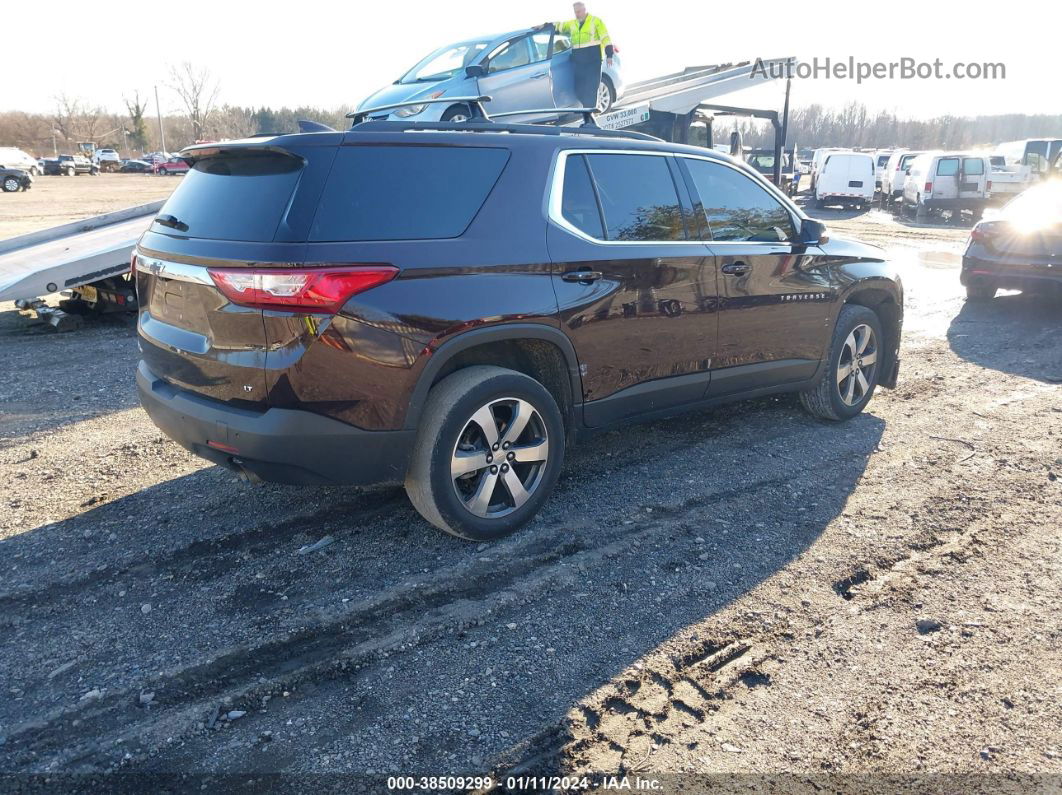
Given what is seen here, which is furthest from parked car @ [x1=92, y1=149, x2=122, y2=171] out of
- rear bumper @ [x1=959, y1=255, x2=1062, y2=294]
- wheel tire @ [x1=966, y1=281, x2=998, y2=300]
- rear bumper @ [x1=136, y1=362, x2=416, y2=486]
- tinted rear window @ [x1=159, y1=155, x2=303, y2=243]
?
rear bumper @ [x1=136, y1=362, x2=416, y2=486]

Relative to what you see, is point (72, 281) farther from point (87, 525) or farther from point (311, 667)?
point (311, 667)

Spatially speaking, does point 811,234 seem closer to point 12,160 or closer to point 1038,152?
point 1038,152

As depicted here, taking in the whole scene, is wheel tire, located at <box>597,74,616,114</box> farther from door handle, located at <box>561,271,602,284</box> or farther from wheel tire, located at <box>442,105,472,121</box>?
door handle, located at <box>561,271,602,284</box>

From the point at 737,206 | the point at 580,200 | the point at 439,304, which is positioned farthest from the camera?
the point at 737,206

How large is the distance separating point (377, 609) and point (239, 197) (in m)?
1.86

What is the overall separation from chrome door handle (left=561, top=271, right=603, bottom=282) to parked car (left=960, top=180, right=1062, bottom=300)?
7.62 metres

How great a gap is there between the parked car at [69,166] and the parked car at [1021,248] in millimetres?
61123

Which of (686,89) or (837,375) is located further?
(686,89)

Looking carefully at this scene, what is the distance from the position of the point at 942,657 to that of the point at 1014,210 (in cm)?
858

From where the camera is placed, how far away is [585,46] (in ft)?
36.0

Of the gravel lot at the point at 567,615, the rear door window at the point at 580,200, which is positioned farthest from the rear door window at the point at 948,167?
the rear door window at the point at 580,200

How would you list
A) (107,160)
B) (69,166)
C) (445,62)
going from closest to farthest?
(445,62)
(69,166)
(107,160)

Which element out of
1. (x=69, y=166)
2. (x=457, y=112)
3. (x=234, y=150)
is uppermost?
(x=69, y=166)

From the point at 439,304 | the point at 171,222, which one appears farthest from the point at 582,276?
the point at 171,222
